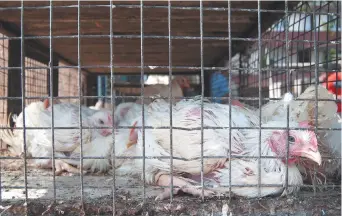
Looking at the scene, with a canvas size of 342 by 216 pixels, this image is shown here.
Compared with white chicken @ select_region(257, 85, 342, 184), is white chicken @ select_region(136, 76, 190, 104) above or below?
above

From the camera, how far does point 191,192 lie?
7.88 ft

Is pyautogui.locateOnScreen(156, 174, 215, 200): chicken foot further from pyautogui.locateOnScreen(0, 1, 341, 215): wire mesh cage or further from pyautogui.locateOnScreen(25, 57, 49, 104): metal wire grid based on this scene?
pyautogui.locateOnScreen(25, 57, 49, 104): metal wire grid

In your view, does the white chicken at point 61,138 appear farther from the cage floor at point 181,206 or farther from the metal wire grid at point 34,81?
the cage floor at point 181,206

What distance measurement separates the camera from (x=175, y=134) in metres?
2.43

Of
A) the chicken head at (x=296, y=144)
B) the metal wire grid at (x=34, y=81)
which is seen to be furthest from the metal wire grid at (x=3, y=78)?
the chicken head at (x=296, y=144)

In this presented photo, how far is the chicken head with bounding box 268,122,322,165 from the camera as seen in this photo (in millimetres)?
2289

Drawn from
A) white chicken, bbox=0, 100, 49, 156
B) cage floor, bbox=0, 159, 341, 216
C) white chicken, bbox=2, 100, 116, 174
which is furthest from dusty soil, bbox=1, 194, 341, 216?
white chicken, bbox=0, 100, 49, 156

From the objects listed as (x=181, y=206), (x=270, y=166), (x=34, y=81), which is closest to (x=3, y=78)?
(x=34, y=81)

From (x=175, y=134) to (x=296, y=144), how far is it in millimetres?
813

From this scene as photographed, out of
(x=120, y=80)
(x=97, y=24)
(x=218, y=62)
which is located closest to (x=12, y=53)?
(x=97, y=24)

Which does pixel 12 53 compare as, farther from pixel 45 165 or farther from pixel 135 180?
pixel 135 180

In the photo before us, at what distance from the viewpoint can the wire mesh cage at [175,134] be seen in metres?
2.18

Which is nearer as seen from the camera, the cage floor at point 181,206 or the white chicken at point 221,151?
the cage floor at point 181,206

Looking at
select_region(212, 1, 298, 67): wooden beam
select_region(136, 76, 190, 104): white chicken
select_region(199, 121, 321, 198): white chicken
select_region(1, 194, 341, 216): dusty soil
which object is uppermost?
select_region(212, 1, 298, 67): wooden beam
